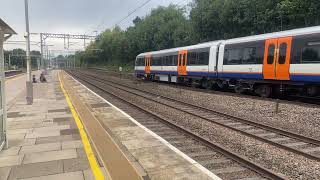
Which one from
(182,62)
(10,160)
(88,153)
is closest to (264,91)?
(182,62)

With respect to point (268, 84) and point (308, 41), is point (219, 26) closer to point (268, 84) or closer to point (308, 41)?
point (268, 84)

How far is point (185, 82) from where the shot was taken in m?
29.2

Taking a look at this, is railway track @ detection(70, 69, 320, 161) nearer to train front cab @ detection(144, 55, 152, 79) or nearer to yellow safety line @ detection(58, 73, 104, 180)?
yellow safety line @ detection(58, 73, 104, 180)

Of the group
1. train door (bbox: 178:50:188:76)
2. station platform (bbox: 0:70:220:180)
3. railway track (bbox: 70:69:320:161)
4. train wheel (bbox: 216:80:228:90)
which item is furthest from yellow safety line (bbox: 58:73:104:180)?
train door (bbox: 178:50:188:76)

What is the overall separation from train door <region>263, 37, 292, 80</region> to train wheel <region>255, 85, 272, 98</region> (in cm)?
83

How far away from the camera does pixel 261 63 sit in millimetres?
18359

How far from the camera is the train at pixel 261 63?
15.4 metres

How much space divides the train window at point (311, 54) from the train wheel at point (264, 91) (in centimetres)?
334

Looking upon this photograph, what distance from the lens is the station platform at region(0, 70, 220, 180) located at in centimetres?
651

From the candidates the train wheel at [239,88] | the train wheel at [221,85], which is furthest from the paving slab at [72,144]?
the train wheel at [221,85]

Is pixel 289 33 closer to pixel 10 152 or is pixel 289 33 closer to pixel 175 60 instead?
pixel 10 152

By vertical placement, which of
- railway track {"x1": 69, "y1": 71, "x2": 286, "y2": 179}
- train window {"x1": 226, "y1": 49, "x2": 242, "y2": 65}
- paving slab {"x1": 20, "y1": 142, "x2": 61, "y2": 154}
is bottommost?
railway track {"x1": 69, "y1": 71, "x2": 286, "y2": 179}

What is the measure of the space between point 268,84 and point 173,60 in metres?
13.4

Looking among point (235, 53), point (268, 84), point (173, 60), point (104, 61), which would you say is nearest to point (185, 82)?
point (173, 60)
